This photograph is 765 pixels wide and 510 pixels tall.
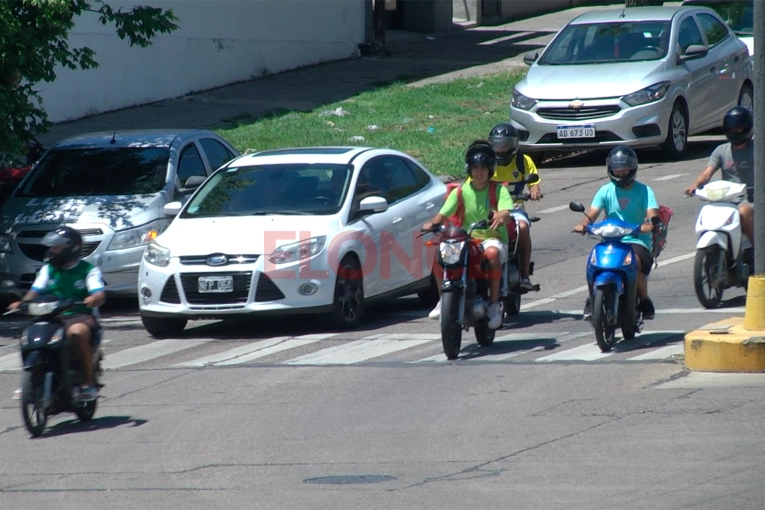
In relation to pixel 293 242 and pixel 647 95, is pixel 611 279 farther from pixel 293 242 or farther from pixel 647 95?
pixel 647 95

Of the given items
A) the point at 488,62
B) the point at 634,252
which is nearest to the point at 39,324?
the point at 634,252

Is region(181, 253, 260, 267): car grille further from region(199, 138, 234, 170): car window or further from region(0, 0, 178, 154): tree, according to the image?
region(199, 138, 234, 170): car window

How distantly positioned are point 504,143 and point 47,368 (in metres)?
5.16

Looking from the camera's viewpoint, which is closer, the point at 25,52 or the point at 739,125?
the point at 739,125

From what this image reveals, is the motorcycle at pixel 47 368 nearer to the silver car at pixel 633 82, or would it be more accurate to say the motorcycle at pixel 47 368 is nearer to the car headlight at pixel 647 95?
the silver car at pixel 633 82

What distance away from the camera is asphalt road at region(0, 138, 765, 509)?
24.1 ft

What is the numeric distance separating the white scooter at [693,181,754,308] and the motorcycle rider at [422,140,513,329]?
193 centimetres

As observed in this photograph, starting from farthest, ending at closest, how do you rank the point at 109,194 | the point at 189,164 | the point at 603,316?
the point at 189,164
the point at 109,194
the point at 603,316

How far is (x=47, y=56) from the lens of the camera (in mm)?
14039

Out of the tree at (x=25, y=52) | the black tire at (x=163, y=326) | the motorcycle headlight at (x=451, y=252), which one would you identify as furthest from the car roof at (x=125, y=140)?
the motorcycle headlight at (x=451, y=252)

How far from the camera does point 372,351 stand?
38.1ft

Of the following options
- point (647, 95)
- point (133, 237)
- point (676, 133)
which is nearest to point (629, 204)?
point (133, 237)

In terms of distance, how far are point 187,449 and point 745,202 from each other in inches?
241

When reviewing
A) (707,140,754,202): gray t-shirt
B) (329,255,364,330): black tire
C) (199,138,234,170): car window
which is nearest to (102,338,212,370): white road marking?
(329,255,364,330): black tire
